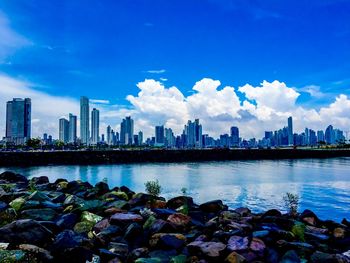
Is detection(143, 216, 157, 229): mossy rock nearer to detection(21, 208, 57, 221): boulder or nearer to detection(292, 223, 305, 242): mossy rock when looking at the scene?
detection(21, 208, 57, 221): boulder

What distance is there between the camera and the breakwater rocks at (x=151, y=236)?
9.58 m

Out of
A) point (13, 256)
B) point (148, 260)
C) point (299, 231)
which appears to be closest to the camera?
point (13, 256)

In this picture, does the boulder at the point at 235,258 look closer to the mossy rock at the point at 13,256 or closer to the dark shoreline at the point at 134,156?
the mossy rock at the point at 13,256

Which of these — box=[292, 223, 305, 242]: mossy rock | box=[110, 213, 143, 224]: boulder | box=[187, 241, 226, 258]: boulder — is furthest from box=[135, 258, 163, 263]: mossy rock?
box=[292, 223, 305, 242]: mossy rock

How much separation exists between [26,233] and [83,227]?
94.7 inches

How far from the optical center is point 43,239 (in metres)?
10.2

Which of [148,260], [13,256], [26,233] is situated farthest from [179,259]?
[26,233]

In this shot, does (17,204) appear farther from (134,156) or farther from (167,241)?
(134,156)

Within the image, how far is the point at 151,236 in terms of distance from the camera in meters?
11.3

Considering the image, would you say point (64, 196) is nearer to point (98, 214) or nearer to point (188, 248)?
point (98, 214)

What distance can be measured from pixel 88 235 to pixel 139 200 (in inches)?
196

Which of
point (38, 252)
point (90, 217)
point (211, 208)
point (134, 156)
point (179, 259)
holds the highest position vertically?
point (134, 156)

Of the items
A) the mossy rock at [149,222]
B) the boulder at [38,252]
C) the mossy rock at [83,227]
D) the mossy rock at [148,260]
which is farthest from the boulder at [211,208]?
the boulder at [38,252]

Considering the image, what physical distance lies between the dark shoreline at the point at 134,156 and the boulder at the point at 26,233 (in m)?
70.7
